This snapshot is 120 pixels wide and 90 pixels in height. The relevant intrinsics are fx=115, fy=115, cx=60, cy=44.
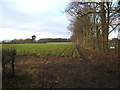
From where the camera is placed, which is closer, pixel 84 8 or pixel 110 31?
pixel 110 31

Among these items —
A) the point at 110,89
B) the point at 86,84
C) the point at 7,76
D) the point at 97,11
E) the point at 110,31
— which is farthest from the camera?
the point at 97,11

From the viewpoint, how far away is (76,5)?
1543cm

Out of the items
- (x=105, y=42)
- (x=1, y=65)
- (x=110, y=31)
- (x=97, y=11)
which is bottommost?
(x=1, y=65)

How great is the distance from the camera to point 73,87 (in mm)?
4629

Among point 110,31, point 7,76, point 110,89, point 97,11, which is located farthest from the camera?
point 97,11

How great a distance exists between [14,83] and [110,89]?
3983 millimetres

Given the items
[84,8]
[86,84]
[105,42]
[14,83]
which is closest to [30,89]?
[14,83]

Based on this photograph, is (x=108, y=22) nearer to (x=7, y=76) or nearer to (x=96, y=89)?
(x=96, y=89)

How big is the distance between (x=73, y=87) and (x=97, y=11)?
1471cm

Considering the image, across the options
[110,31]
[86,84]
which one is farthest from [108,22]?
[86,84]

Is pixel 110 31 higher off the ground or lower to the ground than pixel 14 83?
higher

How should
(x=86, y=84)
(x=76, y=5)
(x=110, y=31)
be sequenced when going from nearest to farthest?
(x=86, y=84), (x=110, y=31), (x=76, y=5)

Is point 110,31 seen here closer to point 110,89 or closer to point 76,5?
point 76,5

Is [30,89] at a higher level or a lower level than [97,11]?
lower
